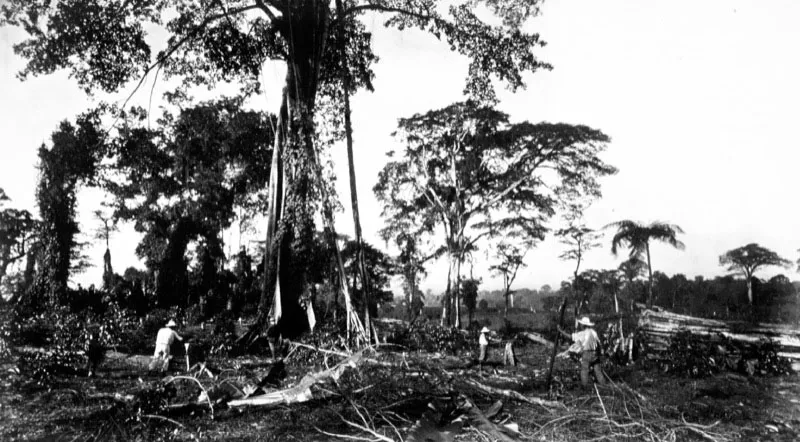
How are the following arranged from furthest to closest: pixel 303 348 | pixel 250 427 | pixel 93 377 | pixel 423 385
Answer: pixel 303 348, pixel 93 377, pixel 423 385, pixel 250 427

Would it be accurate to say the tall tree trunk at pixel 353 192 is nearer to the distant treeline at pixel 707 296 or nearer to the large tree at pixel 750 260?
the distant treeline at pixel 707 296

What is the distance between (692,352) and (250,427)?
9.93 metres

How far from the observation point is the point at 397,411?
559cm

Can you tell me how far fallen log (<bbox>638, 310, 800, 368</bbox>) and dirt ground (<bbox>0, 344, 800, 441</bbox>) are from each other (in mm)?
2038

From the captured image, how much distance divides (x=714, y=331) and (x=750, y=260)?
1985 cm

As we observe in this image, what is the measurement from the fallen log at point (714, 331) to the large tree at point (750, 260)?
18.0m

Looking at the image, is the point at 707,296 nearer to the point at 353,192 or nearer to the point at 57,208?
the point at 353,192

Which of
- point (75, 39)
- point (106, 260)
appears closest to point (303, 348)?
point (75, 39)

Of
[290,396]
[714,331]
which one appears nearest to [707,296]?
[714,331]

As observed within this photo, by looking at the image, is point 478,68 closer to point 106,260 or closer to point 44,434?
point 44,434

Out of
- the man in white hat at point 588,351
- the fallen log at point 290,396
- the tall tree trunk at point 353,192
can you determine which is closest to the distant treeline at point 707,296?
the tall tree trunk at point 353,192

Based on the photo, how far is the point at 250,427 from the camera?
4949 millimetres

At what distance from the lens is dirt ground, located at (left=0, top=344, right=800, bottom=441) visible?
15.5ft

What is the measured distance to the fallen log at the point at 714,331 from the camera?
33.2 feet
